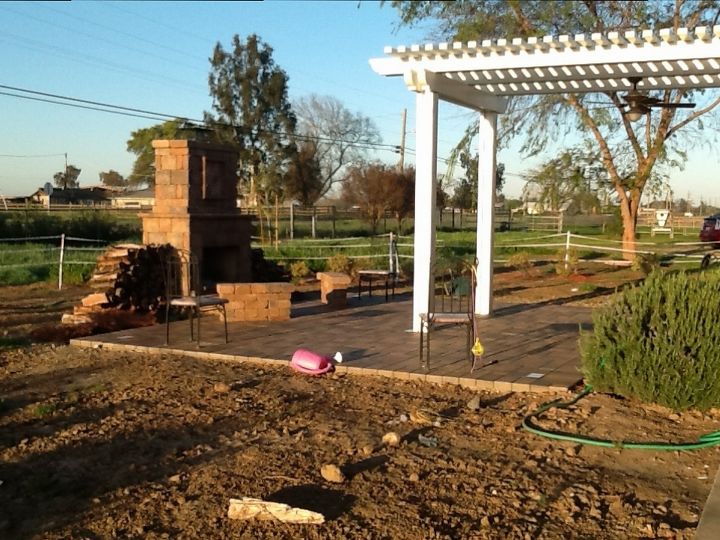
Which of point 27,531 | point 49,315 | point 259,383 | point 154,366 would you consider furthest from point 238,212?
point 27,531

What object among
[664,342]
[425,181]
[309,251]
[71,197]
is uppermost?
[71,197]

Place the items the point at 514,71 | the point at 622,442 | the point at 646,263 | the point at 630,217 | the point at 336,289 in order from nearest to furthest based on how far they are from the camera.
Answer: the point at 622,442 → the point at 514,71 → the point at 336,289 → the point at 646,263 → the point at 630,217

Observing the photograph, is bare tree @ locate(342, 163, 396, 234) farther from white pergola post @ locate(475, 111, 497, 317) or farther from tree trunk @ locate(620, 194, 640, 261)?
white pergola post @ locate(475, 111, 497, 317)

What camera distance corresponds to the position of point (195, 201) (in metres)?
11.1

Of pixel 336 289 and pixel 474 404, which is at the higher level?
pixel 336 289

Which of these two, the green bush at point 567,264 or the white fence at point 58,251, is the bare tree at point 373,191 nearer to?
the white fence at point 58,251

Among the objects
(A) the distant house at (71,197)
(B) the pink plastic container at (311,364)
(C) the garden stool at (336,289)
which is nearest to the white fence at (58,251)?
(C) the garden stool at (336,289)

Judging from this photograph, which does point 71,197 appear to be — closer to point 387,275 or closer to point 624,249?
point 624,249

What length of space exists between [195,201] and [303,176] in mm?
30557

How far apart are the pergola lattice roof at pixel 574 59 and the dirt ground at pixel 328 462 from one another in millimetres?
3793

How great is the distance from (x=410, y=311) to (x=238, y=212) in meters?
3.19

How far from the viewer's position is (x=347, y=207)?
46625mm

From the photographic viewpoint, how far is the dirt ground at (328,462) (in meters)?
3.71

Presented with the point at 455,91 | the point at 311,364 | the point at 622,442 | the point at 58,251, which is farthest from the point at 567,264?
the point at 622,442
